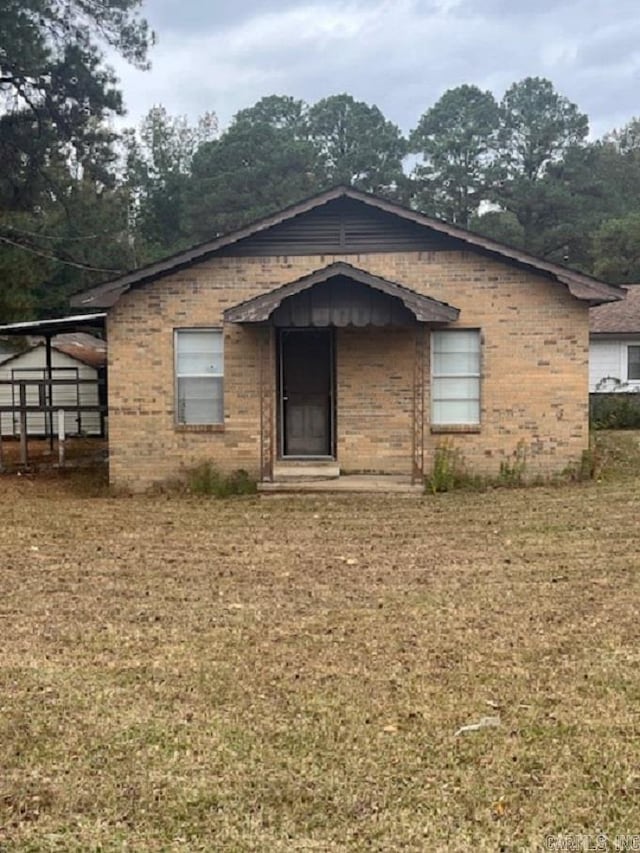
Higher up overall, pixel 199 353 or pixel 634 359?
pixel 634 359

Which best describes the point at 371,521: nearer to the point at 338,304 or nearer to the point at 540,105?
the point at 338,304

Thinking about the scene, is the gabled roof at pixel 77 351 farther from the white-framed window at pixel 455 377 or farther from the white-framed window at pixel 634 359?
the white-framed window at pixel 634 359

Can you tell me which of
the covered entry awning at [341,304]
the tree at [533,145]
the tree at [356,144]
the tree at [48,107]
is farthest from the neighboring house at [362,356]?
the tree at [356,144]

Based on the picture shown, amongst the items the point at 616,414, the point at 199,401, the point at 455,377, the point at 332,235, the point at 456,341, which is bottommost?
the point at 616,414

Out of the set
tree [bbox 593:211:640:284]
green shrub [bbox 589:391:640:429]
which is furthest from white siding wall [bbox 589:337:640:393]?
tree [bbox 593:211:640:284]

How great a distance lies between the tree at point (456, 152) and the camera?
159 feet

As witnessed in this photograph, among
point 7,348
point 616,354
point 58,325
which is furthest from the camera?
point 616,354

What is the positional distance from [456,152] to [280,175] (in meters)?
10.9

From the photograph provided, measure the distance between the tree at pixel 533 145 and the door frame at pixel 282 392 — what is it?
3249cm

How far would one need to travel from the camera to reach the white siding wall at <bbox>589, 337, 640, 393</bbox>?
27250 millimetres

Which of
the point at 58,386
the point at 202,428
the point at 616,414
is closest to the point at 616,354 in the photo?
the point at 616,414

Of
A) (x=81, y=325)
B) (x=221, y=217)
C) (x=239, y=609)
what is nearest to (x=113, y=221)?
(x=221, y=217)

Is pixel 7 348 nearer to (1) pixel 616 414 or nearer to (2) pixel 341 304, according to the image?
(2) pixel 341 304

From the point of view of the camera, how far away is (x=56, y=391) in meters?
25.1
